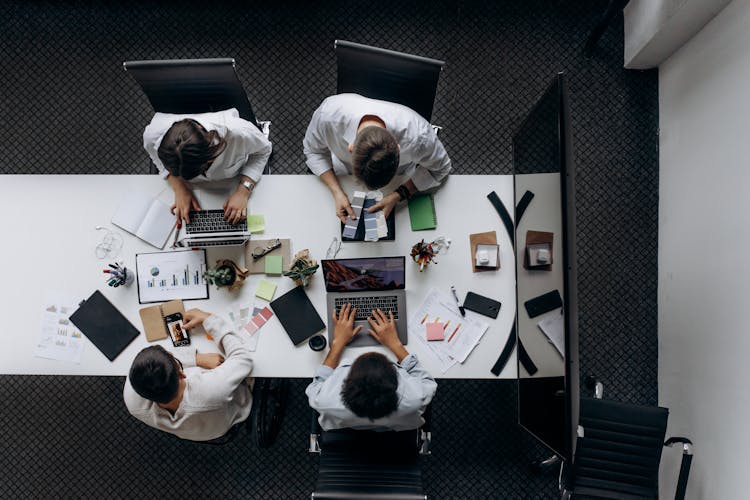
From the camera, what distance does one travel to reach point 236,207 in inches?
77.3

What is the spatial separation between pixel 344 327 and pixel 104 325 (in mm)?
959

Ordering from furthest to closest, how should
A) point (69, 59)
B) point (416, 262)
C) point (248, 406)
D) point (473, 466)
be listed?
point (69, 59) < point (473, 466) < point (248, 406) < point (416, 262)

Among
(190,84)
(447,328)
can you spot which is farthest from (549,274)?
(190,84)

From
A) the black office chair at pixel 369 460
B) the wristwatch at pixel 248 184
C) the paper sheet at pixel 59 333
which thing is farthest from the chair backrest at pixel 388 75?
the paper sheet at pixel 59 333

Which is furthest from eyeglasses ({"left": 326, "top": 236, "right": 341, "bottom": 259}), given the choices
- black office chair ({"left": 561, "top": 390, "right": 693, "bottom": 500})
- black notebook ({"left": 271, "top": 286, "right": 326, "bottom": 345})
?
black office chair ({"left": 561, "top": 390, "right": 693, "bottom": 500})

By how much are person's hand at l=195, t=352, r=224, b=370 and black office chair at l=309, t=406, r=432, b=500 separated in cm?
47

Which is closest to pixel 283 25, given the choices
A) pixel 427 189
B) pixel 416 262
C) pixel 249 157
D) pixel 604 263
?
pixel 249 157

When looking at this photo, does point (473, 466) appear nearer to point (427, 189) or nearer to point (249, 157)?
point (427, 189)

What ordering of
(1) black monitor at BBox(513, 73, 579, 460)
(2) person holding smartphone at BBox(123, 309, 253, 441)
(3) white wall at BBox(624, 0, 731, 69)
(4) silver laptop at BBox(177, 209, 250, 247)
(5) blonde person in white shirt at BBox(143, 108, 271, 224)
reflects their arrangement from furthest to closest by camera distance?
(3) white wall at BBox(624, 0, 731, 69) < (4) silver laptop at BBox(177, 209, 250, 247) < (5) blonde person in white shirt at BBox(143, 108, 271, 224) < (2) person holding smartphone at BBox(123, 309, 253, 441) < (1) black monitor at BBox(513, 73, 579, 460)

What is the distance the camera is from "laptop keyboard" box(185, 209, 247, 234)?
1964mm

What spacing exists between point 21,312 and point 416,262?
1586 millimetres

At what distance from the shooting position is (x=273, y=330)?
1967 mm

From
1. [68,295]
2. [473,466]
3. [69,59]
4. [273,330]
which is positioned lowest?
[473,466]

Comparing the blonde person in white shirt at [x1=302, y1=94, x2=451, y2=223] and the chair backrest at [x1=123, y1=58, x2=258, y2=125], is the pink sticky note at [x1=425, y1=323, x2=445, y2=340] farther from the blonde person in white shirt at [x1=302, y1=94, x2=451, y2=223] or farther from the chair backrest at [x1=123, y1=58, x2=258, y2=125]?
the chair backrest at [x1=123, y1=58, x2=258, y2=125]
